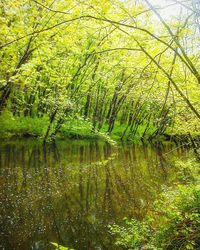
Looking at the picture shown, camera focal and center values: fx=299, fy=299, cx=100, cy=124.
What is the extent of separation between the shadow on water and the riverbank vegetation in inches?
64.6

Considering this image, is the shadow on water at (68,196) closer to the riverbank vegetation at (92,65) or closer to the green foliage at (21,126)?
the riverbank vegetation at (92,65)

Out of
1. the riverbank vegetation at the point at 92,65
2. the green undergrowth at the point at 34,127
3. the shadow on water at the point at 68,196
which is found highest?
the riverbank vegetation at the point at 92,65

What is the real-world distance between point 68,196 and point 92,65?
1745cm

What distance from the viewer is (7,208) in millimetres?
10109

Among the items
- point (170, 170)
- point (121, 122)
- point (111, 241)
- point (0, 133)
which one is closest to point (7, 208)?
point (111, 241)

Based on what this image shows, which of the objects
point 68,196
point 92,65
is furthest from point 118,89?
point 92,65

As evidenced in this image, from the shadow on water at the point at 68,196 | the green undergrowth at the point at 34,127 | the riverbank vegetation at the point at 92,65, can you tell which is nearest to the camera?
the riverbank vegetation at the point at 92,65

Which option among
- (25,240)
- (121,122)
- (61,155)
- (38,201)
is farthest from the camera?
(121,122)

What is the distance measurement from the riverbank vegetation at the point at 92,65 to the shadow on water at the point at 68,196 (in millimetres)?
1642

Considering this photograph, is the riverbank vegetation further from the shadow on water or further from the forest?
the shadow on water

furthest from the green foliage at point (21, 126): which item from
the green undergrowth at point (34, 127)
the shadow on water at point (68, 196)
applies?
the shadow on water at point (68, 196)

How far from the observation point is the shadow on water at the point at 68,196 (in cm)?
856

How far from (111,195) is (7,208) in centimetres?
452

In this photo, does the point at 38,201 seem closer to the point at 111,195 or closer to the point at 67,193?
the point at 67,193
